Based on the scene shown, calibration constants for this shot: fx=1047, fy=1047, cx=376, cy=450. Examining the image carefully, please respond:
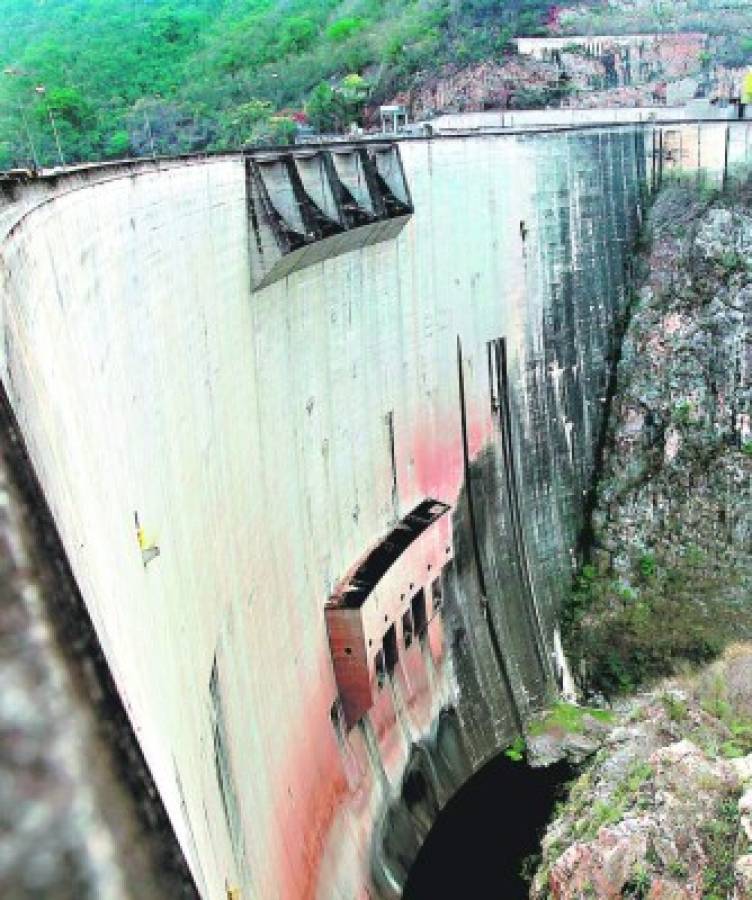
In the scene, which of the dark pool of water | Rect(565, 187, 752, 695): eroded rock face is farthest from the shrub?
the dark pool of water

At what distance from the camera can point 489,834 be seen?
1333 cm

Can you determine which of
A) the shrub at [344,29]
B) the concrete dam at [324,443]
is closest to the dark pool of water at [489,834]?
the concrete dam at [324,443]

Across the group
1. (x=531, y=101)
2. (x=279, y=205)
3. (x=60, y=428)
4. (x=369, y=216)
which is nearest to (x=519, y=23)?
(x=531, y=101)

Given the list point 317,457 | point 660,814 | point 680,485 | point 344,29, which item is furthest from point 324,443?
point 344,29

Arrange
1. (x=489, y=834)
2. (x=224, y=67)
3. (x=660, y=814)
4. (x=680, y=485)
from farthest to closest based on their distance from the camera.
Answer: (x=224, y=67), (x=680, y=485), (x=489, y=834), (x=660, y=814)

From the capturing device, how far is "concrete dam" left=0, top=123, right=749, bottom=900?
501cm

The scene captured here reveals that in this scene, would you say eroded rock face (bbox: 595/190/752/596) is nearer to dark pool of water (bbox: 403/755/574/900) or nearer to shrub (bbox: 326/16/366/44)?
dark pool of water (bbox: 403/755/574/900)

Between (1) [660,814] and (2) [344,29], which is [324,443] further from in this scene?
(2) [344,29]

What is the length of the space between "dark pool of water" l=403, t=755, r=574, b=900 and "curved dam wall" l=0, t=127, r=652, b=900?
0.31 meters

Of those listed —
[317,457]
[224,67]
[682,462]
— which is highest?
[224,67]

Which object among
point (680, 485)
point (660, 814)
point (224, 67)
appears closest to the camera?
point (660, 814)

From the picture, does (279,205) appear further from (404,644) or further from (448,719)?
(448,719)

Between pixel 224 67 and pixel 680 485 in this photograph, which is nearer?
pixel 680 485

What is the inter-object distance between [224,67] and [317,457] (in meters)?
29.1
